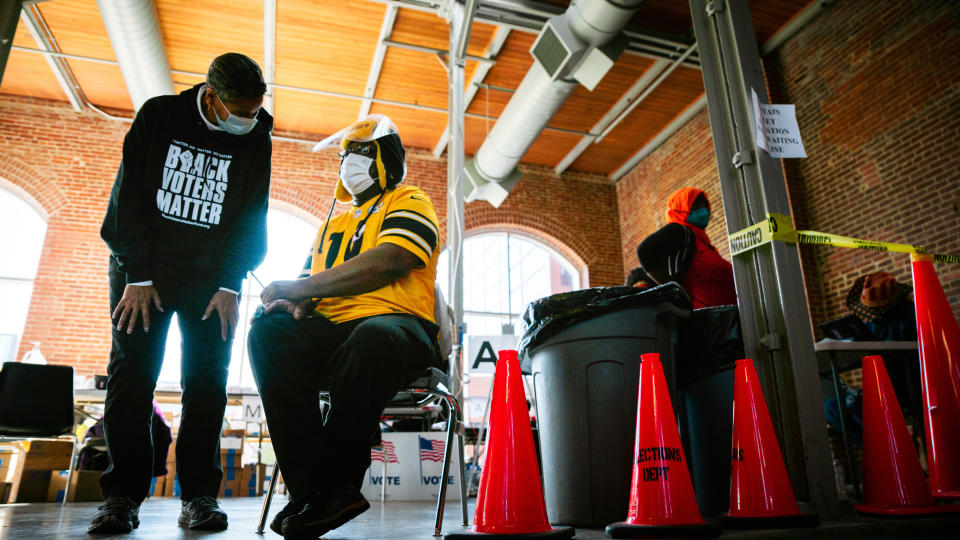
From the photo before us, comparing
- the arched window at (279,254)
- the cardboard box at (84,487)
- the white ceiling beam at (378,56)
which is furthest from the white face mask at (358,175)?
the arched window at (279,254)

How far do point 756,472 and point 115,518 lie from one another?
68.8 inches

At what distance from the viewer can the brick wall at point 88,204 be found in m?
7.55

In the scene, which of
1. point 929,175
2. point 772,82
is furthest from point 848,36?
point 929,175

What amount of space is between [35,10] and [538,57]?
17.6 feet

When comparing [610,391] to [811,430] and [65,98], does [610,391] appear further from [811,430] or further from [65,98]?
[65,98]

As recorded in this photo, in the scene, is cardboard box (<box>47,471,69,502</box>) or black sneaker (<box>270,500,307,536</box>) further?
cardboard box (<box>47,471,69,502</box>)

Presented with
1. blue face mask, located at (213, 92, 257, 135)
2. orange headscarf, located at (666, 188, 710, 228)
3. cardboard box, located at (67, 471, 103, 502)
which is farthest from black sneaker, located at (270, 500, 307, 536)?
cardboard box, located at (67, 471, 103, 502)

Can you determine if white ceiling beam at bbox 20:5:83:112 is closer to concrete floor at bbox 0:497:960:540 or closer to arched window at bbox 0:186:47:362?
arched window at bbox 0:186:47:362

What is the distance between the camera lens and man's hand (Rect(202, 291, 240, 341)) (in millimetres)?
1983

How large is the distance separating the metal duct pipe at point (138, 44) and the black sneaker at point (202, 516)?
5498 millimetres

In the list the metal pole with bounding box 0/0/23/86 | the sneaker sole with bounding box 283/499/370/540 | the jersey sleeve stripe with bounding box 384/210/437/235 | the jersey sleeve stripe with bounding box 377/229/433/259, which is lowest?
the sneaker sole with bounding box 283/499/370/540

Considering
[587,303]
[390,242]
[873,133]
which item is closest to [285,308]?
[390,242]

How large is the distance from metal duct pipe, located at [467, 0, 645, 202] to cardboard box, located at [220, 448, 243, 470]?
4460mm

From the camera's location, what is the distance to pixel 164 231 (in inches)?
78.0
